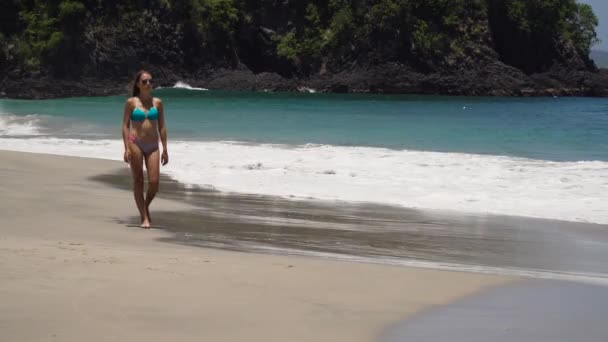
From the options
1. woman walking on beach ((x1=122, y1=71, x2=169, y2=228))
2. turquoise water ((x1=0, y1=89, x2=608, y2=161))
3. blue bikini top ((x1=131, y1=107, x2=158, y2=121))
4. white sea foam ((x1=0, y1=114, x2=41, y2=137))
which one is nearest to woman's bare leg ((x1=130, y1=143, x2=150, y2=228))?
woman walking on beach ((x1=122, y1=71, x2=169, y2=228))

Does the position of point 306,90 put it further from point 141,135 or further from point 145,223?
point 145,223

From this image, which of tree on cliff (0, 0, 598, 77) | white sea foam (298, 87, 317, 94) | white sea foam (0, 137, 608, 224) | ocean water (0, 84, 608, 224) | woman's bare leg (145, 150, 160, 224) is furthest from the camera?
white sea foam (298, 87, 317, 94)

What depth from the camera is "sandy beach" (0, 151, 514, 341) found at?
445 cm

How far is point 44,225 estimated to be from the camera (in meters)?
7.64

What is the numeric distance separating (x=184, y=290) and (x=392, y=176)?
8612 mm

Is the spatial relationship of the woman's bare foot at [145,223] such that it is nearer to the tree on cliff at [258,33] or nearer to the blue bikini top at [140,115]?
the blue bikini top at [140,115]

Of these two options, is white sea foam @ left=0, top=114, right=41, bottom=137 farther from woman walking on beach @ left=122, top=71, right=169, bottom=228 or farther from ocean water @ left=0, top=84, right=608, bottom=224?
woman walking on beach @ left=122, top=71, right=169, bottom=228

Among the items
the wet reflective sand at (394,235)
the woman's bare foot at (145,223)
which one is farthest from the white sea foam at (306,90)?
the woman's bare foot at (145,223)

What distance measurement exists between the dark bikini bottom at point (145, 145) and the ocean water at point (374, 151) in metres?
3.22

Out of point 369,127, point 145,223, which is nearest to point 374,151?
point 369,127

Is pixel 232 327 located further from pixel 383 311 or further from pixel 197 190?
pixel 197 190

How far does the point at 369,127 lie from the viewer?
25.8 m

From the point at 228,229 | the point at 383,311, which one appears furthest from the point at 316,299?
the point at 228,229

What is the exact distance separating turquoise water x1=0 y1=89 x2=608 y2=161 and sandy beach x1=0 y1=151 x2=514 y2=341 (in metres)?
12.6
